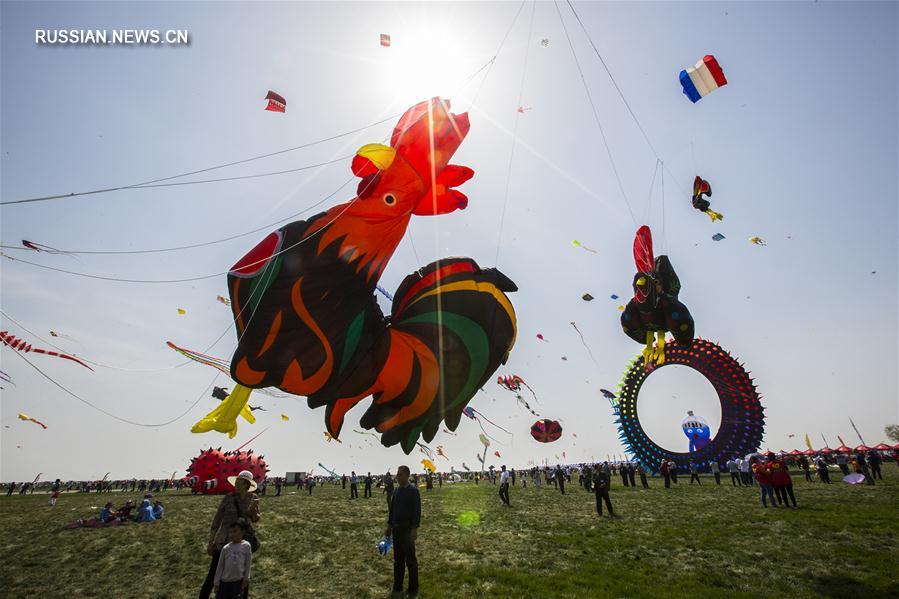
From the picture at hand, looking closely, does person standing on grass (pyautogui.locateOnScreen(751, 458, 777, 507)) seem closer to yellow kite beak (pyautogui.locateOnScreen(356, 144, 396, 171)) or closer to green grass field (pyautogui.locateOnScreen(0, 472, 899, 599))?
green grass field (pyautogui.locateOnScreen(0, 472, 899, 599))

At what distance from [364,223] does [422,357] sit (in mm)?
2715

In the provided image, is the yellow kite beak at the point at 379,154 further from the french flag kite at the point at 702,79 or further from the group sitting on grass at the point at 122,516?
the group sitting on grass at the point at 122,516

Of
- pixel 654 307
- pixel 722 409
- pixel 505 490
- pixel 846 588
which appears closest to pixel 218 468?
pixel 505 490

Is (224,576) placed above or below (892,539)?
above

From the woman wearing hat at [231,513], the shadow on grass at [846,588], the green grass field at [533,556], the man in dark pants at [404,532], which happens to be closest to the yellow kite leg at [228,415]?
the woman wearing hat at [231,513]

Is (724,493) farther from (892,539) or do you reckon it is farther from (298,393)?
(298,393)

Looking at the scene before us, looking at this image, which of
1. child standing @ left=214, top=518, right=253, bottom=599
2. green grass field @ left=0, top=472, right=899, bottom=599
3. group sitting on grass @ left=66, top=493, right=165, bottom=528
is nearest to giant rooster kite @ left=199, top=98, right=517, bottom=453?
green grass field @ left=0, top=472, right=899, bottom=599

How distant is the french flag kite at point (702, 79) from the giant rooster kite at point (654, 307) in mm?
3595

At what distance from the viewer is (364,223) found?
7617 millimetres

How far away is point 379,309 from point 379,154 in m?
2.84

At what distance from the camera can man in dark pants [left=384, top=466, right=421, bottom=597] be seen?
247 inches

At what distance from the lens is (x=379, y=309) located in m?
8.18

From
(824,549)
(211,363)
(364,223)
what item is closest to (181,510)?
(211,363)

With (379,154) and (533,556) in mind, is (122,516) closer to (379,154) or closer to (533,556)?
(533,556)
